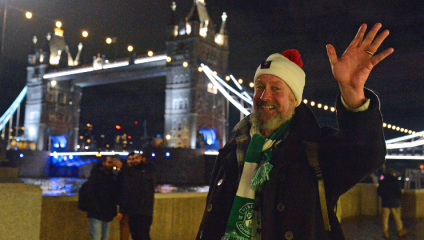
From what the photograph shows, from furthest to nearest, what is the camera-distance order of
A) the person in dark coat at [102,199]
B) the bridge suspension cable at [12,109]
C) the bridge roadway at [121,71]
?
the bridge suspension cable at [12,109] < the bridge roadway at [121,71] < the person in dark coat at [102,199]

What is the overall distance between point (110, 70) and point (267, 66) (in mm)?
45355

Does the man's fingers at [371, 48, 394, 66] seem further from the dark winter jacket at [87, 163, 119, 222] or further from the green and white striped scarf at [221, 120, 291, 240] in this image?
the dark winter jacket at [87, 163, 119, 222]

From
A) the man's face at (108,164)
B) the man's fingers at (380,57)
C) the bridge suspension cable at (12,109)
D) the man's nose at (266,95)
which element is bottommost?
the man's face at (108,164)

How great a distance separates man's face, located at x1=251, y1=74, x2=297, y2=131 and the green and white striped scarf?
0.04 m

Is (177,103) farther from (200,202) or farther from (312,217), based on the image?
(312,217)

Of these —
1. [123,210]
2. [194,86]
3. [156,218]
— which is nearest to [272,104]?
[123,210]

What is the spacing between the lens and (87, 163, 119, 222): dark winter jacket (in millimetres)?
5145

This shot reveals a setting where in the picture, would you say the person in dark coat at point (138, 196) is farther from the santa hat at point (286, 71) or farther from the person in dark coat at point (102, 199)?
the santa hat at point (286, 71)

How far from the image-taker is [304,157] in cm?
170

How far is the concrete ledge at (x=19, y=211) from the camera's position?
321 centimetres

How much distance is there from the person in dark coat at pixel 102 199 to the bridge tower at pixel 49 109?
53212 millimetres

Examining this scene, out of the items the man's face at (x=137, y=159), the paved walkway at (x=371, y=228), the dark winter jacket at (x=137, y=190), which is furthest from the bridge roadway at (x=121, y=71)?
the dark winter jacket at (x=137, y=190)

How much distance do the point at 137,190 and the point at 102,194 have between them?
386mm

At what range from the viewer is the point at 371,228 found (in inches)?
343
